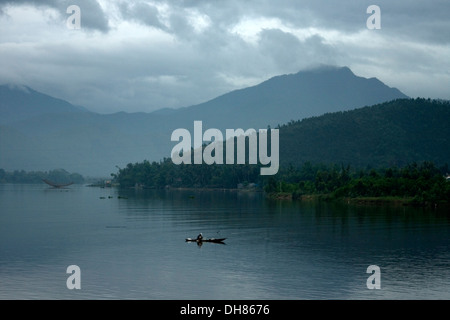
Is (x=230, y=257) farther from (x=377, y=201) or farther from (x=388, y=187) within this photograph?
(x=388, y=187)

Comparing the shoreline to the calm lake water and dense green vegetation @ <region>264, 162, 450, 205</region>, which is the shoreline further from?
the calm lake water

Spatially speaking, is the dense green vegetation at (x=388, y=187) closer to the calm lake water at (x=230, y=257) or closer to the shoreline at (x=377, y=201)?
the shoreline at (x=377, y=201)

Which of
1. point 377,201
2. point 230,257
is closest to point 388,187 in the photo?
point 377,201

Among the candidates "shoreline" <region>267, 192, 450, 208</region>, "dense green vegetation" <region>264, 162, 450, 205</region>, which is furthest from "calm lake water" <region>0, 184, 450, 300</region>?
"dense green vegetation" <region>264, 162, 450, 205</region>

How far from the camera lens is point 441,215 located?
3157 inches

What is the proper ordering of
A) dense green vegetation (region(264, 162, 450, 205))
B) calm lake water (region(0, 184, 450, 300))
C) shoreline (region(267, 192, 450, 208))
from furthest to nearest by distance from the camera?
1. dense green vegetation (region(264, 162, 450, 205))
2. shoreline (region(267, 192, 450, 208))
3. calm lake water (region(0, 184, 450, 300))

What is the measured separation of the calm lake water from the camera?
35.8m

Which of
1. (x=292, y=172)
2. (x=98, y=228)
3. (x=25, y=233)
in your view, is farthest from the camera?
(x=292, y=172)

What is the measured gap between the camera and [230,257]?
47.4 meters

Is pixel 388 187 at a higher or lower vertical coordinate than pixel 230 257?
higher

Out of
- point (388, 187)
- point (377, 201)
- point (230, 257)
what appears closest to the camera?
point (230, 257)
